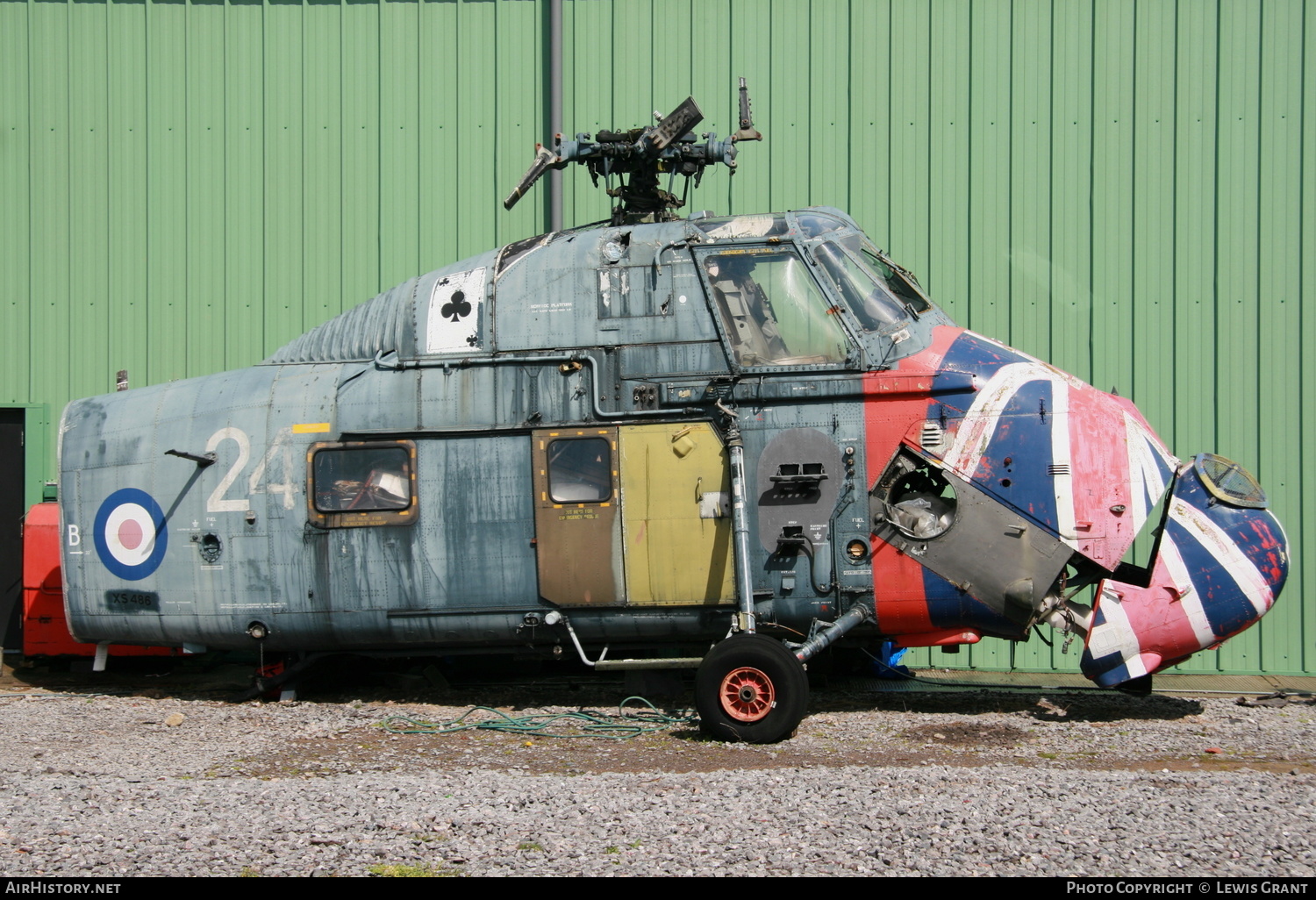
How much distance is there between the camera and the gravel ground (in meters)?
4.87

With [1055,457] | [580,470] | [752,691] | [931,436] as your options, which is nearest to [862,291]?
[931,436]

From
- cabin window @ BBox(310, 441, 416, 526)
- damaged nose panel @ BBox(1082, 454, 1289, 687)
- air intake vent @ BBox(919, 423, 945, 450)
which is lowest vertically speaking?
damaged nose panel @ BBox(1082, 454, 1289, 687)

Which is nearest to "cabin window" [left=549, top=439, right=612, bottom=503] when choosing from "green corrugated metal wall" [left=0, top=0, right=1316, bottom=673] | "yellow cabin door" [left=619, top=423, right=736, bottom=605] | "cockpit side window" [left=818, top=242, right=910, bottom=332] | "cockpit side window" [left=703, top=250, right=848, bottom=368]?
"yellow cabin door" [left=619, top=423, right=736, bottom=605]

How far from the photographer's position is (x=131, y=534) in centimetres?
877

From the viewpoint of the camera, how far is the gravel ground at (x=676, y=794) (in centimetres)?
487

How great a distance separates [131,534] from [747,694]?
497 cm

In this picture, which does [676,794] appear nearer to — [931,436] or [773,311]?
[931,436]

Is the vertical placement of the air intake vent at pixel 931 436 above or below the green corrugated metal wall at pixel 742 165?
below

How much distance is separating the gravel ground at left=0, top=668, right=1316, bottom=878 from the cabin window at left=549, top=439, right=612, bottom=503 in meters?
1.70

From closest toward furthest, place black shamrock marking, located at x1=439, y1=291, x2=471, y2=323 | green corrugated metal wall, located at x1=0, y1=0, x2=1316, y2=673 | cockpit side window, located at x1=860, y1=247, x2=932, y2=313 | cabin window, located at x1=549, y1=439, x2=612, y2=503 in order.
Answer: cabin window, located at x1=549, y1=439, x2=612, y2=503, cockpit side window, located at x1=860, y1=247, x2=932, y2=313, black shamrock marking, located at x1=439, y1=291, x2=471, y2=323, green corrugated metal wall, located at x1=0, y1=0, x2=1316, y2=673

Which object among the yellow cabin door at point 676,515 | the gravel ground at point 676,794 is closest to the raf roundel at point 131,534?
the gravel ground at point 676,794

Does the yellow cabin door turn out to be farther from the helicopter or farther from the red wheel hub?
the red wheel hub

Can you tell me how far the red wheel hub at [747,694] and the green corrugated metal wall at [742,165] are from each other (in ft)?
14.9

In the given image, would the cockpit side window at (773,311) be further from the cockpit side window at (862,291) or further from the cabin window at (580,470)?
the cabin window at (580,470)
